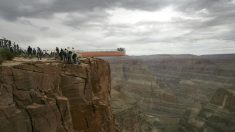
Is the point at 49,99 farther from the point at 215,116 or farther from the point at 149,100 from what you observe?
the point at 149,100

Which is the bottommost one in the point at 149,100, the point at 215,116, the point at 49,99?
the point at 149,100

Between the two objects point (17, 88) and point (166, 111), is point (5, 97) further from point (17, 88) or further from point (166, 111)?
point (166, 111)

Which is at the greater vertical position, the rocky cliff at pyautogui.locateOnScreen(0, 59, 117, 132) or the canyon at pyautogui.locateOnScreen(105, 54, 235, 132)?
the rocky cliff at pyautogui.locateOnScreen(0, 59, 117, 132)

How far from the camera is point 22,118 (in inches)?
880

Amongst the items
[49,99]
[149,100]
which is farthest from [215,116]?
[49,99]

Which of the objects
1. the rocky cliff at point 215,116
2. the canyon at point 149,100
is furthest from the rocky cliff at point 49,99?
the rocky cliff at point 215,116

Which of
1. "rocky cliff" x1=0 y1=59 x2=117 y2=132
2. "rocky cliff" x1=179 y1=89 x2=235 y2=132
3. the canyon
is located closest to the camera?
"rocky cliff" x1=0 y1=59 x2=117 y2=132

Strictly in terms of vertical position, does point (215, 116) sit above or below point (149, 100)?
above

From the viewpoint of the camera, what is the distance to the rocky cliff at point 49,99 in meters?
22.3

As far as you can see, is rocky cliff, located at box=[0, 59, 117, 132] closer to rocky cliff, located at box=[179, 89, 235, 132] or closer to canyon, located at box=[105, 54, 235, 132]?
canyon, located at box=[105, 54, 235, 132]

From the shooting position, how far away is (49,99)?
985 inches

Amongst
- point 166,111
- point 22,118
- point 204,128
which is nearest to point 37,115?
point 22,118

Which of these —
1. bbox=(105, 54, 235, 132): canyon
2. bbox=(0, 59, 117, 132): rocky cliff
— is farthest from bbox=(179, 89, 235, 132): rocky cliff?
bbox=(0, 59, 117, 132): rocky cliff

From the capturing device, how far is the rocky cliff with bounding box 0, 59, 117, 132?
22.3 metres
